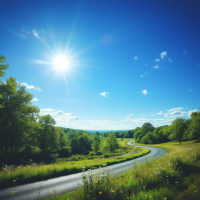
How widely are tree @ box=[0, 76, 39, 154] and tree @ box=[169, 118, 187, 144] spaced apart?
2349 inches

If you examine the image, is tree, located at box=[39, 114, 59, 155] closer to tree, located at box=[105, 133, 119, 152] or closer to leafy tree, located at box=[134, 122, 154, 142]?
tree, located at box=[105, 133, 119, 152]

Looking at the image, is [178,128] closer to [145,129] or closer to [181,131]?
[181,131]

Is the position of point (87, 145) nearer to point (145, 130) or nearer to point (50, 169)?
point (145, 130)

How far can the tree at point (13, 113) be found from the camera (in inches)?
682

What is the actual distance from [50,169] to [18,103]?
1478 cm

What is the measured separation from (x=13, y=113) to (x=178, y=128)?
63113 mm

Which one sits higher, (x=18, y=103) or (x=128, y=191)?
(x=18, y=103)

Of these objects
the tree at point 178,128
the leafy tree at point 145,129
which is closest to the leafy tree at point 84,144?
the leafy tree at point 145,129

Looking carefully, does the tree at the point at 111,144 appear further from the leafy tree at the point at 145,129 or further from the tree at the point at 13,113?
the leafy tree at the point at 145,129

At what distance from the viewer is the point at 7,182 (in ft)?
24.5

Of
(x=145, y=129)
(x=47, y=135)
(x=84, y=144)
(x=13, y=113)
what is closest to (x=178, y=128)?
(x=145, y=129)

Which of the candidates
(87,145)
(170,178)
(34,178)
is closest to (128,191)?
(170,178)

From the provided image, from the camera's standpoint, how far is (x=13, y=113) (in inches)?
720

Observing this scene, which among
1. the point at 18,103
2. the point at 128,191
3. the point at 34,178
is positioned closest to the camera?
the point at 128,191
